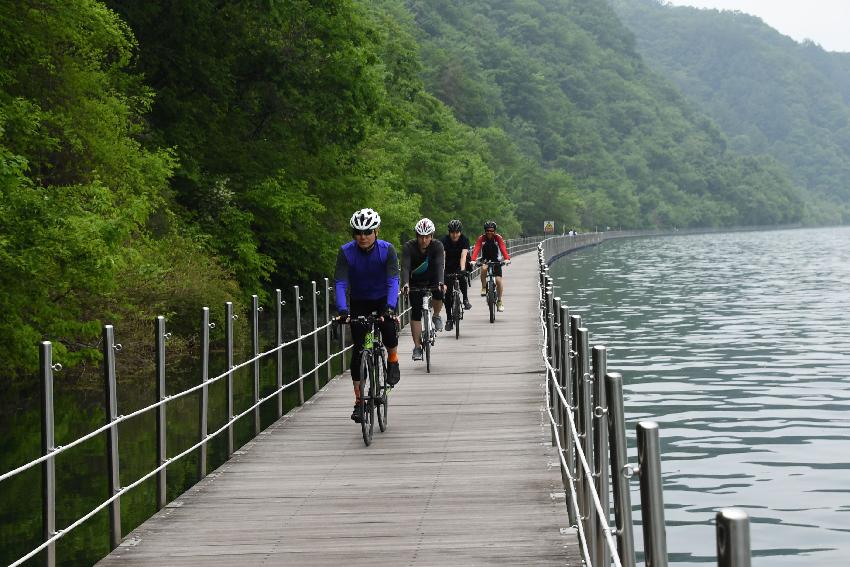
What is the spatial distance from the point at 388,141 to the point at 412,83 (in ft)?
26.3

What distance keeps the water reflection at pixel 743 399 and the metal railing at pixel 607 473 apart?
3.19m

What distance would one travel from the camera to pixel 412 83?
200 ft

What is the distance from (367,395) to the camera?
13570mm

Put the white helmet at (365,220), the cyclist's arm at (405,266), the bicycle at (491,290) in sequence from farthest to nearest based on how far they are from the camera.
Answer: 1. the bicycle at (491,290)
2. the cyclist's arm at (405,266)
3. the white helmet at (365,220)

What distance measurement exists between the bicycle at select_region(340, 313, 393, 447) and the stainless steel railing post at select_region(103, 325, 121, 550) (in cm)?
392

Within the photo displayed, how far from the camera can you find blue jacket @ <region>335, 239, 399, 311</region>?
1328cm

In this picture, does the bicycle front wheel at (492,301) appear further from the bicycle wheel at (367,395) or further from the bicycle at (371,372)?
the bicycle wheel at (367,395)

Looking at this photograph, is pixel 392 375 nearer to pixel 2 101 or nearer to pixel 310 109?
pixel 2 101

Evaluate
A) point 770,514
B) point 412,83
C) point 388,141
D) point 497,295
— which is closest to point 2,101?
point 497,295

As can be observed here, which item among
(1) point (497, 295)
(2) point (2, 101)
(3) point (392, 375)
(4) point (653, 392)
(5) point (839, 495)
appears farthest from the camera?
(1) point (497, 295)

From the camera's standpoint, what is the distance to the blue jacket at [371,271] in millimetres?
13281

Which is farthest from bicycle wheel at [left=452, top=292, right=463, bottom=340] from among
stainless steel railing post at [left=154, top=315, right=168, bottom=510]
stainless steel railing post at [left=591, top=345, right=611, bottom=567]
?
stainless steel railing post at [left=591, top=345, right=611, bottom=567]

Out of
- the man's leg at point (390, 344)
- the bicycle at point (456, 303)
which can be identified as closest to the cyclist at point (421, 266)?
the man's leg at point (390, 344)

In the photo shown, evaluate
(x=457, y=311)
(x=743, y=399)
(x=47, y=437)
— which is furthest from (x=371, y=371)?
(x=743, y=399)
